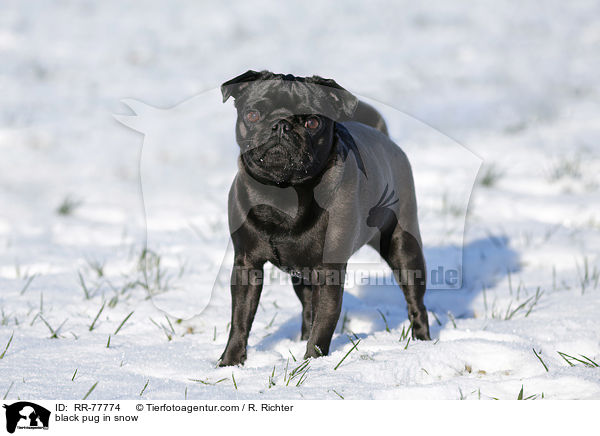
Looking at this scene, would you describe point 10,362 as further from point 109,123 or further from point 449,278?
point 109,123

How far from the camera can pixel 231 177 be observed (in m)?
7.19

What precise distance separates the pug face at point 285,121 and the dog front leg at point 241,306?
16.4 inches

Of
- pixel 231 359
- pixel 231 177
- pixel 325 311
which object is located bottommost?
pixel 231 359

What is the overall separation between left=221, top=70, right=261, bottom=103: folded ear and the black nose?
0.23 meters

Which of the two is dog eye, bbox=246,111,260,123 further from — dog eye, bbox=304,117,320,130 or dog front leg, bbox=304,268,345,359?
dog front leg, bbox=304,268,345,359

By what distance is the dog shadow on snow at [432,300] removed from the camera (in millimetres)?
3398

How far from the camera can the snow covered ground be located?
2578mm

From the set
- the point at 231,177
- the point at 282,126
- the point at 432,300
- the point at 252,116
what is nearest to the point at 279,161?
the point at 282,126

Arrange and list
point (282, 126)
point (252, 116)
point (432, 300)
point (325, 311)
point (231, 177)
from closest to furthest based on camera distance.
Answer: point (282, 126) → point (252, 116) → point (325, 311) → point (432, 300) → point (231, 177)

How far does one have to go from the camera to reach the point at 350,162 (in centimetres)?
275

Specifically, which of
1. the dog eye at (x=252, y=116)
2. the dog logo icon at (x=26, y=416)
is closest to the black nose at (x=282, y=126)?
the dog eye at (x=252, y=116)

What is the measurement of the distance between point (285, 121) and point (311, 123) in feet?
0.35

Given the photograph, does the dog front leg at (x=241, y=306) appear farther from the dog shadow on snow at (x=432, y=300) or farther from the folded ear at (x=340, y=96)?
the folded ear at (x=340, y=96)

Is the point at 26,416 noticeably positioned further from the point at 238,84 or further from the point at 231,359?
the point at 238,84
